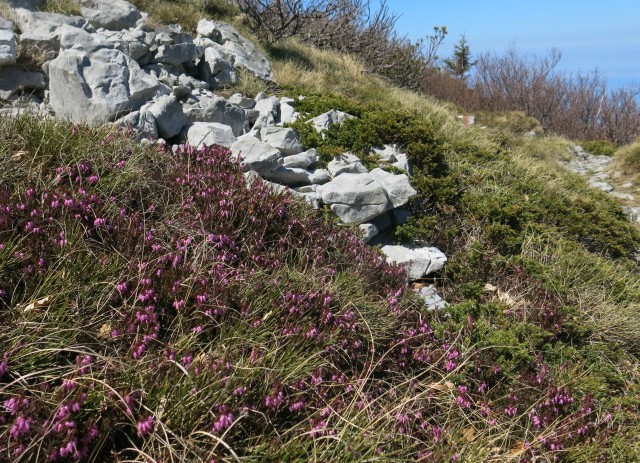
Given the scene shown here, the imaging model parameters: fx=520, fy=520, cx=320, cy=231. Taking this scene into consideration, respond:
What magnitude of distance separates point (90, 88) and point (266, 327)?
3.95m

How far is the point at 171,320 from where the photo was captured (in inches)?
124

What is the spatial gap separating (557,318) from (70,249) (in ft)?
13.4

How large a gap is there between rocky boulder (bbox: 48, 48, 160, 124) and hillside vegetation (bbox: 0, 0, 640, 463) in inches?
35.2

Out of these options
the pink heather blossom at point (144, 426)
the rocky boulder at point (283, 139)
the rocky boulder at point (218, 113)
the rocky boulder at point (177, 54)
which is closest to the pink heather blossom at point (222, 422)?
the pink heather blossom at point (144, 426)

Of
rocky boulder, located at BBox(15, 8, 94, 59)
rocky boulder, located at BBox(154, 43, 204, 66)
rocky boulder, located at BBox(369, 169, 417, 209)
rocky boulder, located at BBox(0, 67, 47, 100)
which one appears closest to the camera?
rocky boulder, located at BBox(369, 169, 417, 209)

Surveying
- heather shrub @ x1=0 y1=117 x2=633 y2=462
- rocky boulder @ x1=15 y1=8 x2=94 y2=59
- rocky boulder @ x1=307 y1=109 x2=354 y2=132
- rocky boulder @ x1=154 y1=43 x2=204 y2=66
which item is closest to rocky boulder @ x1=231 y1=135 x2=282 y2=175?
heather shrub @ x1=0 y1=117 x2=633 y2=462

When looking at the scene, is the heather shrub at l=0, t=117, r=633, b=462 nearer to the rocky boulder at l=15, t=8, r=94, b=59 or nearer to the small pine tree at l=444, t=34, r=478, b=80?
the rocky boulder at l=15, t=8, r=94, b=59

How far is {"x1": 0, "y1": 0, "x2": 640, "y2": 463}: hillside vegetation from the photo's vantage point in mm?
2410

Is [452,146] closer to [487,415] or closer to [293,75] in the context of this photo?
[293,75]

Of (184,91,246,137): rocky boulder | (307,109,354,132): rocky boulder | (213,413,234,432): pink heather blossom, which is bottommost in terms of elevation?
(213,413,234,432): pink heather blossom

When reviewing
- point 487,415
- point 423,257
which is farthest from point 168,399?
point 423,257

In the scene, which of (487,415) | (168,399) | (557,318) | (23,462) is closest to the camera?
(23,462)

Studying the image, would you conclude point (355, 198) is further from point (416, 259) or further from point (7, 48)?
point (7, 48)

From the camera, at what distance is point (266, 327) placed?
328 cm
